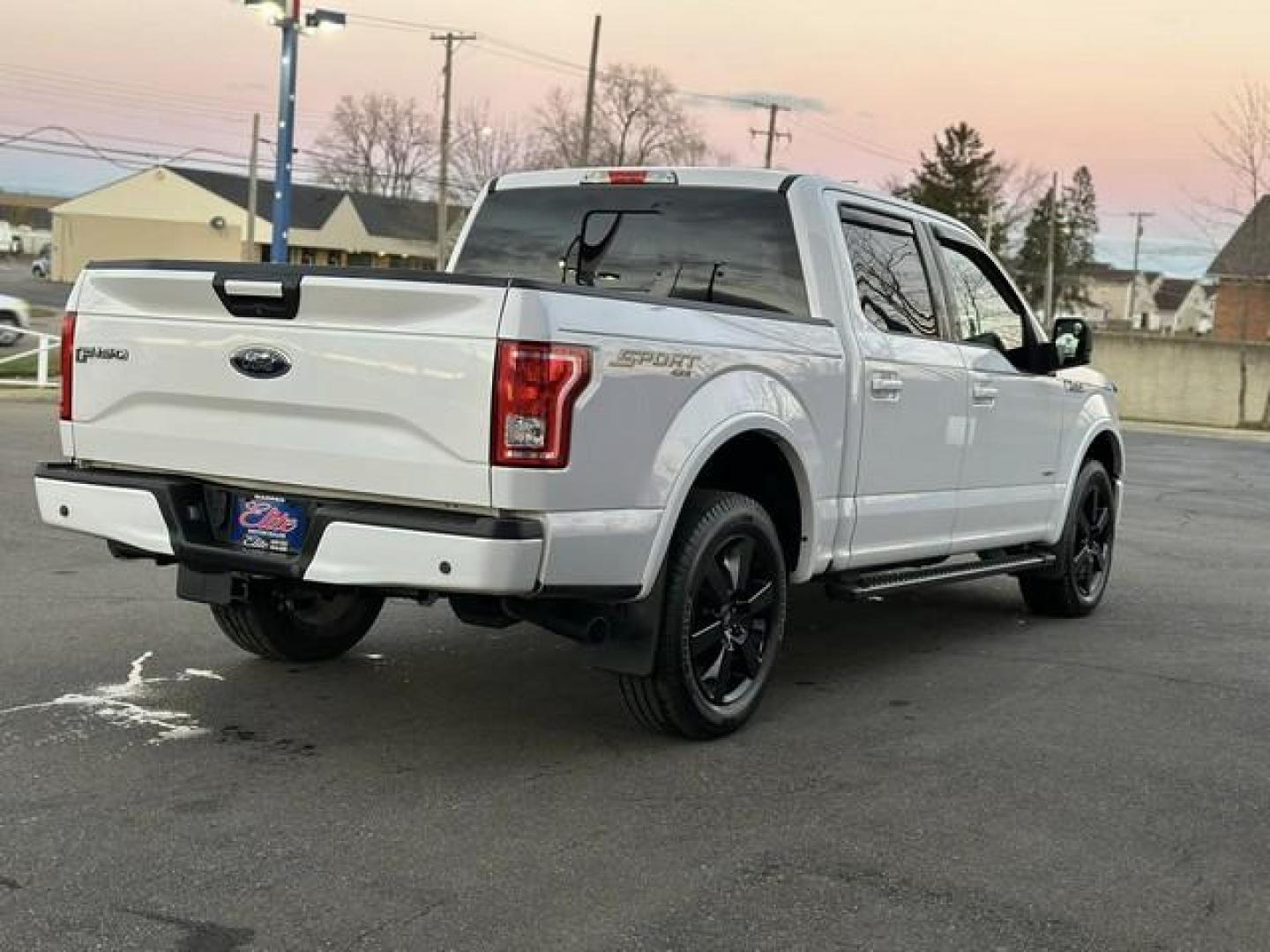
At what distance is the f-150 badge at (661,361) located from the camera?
4.49 m

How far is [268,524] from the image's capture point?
186 inches

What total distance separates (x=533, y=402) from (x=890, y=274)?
268 cm

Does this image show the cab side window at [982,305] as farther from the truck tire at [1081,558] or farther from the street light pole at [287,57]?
the street light pole at [287,57]

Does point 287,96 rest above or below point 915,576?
above

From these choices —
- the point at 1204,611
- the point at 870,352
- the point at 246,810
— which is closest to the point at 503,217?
the point at 870,352

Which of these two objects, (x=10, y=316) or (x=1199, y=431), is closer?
(x=10, y=316)

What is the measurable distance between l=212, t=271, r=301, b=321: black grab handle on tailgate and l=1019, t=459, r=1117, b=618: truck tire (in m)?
4.68

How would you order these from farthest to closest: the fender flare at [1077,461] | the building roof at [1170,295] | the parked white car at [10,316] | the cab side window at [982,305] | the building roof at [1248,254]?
the building roof at [1170,295] → the building roof at [1248,254] → the parked white car at [10,316] → the fender flare at [1077,461] → the cab side window at [982,305]

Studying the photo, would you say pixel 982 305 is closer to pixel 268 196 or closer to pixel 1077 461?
pixel 1077 461

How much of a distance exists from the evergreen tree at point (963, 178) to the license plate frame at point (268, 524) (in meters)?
85.2

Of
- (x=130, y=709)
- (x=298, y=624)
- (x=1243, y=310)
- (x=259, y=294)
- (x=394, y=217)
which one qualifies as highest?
(x=394, y=217)

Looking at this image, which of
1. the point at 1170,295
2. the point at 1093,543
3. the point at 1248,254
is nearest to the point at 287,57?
the point at 1093,543

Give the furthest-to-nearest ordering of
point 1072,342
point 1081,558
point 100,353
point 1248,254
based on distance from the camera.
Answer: point 1248,254
point 1081,558
point 1072,342
point 100,353

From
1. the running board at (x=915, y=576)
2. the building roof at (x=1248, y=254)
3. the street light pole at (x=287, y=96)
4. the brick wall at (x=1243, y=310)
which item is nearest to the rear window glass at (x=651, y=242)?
the running board at (x=915, y=576)
